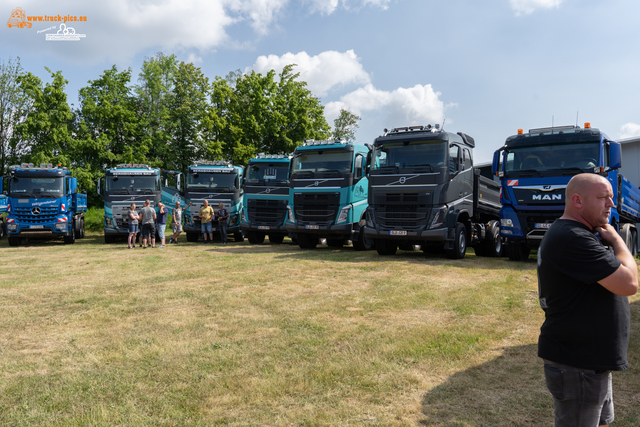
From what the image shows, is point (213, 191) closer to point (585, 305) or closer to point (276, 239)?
point (276, 239)

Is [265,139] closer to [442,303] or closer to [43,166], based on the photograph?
[43,166]

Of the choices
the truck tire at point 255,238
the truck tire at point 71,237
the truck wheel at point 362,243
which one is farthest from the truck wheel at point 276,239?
the truck tire at point 71,237

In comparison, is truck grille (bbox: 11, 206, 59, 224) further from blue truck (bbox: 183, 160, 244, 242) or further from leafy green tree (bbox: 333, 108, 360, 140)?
leafy green tree (bbox: 333, 108, 360, 140)

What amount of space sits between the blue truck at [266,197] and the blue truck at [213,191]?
46.1 inches

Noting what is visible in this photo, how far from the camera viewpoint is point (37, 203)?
1825 cm

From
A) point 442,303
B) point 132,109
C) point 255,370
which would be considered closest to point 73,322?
point 255,370

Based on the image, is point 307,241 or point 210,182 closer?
point 307,241

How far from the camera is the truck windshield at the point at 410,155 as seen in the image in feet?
39.7

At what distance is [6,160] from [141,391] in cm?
3678

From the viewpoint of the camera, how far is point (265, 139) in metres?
34.9

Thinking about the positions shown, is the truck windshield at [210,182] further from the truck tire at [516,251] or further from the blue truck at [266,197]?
the truck tire at [516,251]

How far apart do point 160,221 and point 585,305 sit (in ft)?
55.7

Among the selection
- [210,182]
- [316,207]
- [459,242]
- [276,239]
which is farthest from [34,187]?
[459,242]

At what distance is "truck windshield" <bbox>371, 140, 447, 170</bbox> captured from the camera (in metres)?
12.1
